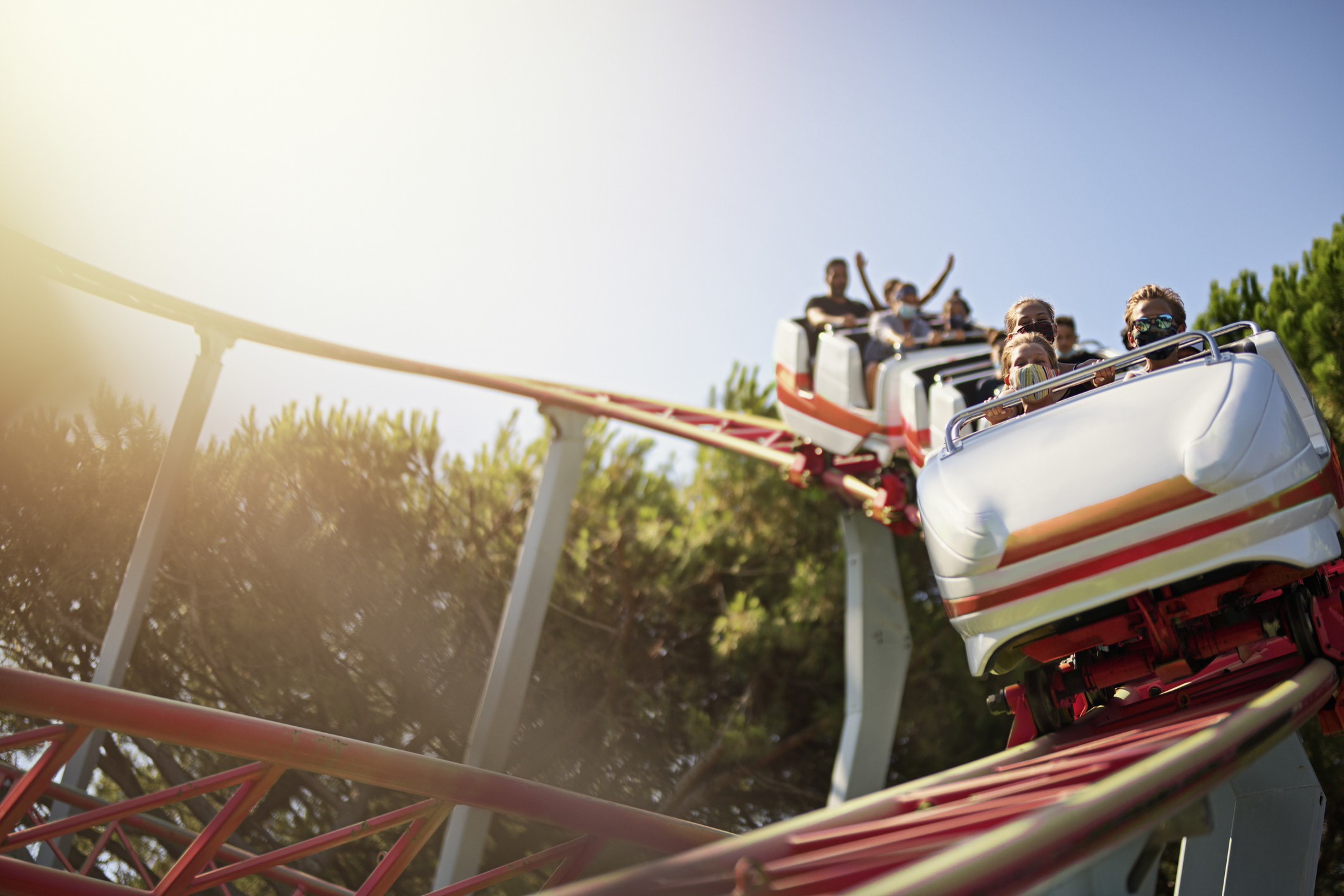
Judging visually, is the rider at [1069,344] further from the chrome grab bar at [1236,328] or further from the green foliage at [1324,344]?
→ the green foliage at [1324,344]

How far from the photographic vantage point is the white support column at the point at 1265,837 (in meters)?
2.50

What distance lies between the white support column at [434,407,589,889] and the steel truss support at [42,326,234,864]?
2.05m

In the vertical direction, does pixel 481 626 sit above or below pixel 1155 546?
below

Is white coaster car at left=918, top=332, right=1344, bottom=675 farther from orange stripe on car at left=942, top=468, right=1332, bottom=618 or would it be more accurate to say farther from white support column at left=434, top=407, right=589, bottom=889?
white support column at left=434, top=407, right=589, bottom=889

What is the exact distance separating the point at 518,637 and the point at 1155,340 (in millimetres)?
4576

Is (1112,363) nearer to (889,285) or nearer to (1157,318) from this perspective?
(1157,318)

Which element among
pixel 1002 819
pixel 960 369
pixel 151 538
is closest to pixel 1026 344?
pixel 1002 819

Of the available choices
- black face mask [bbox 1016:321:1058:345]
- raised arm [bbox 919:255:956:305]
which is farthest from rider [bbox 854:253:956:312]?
black face mask [bbox 1016:321:1058:345]

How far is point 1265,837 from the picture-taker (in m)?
2.56

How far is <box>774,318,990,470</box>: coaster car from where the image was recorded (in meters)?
4.93

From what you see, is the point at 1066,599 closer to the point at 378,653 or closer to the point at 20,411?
the point at 20,411

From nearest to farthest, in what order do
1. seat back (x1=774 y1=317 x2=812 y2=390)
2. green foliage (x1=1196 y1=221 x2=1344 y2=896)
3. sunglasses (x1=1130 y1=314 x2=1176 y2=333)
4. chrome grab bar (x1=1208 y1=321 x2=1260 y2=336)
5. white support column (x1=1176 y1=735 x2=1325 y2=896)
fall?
white support column (x1=1176 y1=735 x2=1325 y2=896) → chrome grab bar (x1=1208 y1=321 x2=1260 y2=336) → sunglasses (x1=1130 y1=314 x2=1176 y2=333) → seat back (x1=774 y1=317 x2=812 y2=390) → green foliage (x1=1196 y1=221 x2=1344 y2=896)

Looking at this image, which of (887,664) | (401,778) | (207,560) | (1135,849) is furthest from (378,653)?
(1135,849)

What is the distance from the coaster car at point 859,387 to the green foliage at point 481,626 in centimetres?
413
